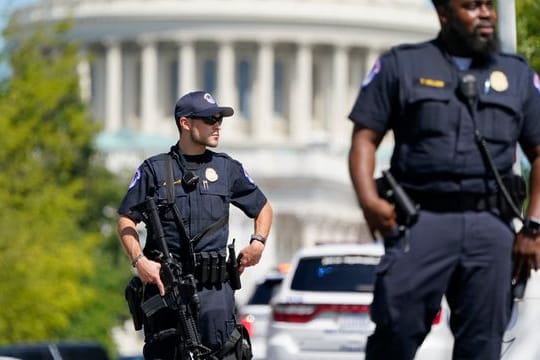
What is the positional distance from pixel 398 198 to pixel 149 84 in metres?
123

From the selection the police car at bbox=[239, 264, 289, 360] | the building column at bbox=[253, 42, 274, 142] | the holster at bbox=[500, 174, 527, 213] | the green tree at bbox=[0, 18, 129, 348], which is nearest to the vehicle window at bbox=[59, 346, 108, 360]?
the police car at bbox=[239, 264, 289, 360]

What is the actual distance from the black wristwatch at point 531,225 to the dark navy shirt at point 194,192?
3056 mm

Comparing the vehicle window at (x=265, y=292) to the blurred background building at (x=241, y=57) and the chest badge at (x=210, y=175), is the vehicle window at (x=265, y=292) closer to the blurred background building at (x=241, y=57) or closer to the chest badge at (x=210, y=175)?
the chest badge at (x=210, y=175)

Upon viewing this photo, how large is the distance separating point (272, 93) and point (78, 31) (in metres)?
10.8

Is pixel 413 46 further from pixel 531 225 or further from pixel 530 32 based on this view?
pixel 530 32

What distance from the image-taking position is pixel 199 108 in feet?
43.0

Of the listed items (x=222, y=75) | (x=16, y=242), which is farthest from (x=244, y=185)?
(x=222, y=75)

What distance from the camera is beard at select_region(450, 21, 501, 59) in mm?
10016

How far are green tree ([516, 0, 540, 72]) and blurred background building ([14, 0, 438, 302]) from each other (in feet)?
333

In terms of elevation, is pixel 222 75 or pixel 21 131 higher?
pixel 21 131

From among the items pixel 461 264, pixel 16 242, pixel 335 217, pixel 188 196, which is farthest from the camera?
pixel 335 217

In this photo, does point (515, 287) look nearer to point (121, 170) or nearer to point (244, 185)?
point (244, 185)

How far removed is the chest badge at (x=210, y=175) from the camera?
509 inches

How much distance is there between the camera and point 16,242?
45.8 meters
